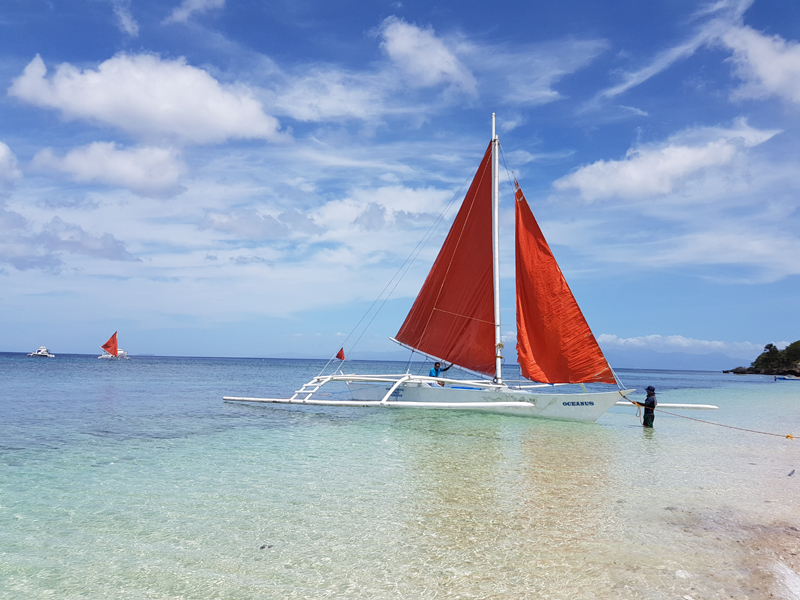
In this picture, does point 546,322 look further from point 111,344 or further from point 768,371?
point 768,371

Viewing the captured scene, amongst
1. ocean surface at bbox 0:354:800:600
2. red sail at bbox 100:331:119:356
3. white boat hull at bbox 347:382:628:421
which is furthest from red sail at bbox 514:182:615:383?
red sail at bbox 100:331:119:356

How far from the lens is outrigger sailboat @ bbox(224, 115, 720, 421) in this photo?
1714 centimetres

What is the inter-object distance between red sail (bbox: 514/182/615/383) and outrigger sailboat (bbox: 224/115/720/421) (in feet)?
0.10

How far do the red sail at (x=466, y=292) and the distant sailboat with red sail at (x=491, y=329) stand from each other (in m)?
0.04

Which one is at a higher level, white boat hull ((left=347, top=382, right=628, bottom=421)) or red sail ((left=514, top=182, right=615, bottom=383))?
red sail ((left=514, top=182, right=615, bottom=383))

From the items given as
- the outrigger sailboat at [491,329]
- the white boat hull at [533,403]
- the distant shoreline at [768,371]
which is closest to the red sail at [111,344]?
the outrigger sailboat at [491,329]

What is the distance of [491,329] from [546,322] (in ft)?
6.62

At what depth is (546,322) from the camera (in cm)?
1755

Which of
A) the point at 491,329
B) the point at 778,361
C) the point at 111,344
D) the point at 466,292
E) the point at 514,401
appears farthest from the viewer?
the point at 778,361

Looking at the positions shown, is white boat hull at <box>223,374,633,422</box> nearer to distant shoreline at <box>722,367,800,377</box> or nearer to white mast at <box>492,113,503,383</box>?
white mast at <box>492,113,503,383</box>

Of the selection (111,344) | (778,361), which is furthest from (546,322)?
(778,361)

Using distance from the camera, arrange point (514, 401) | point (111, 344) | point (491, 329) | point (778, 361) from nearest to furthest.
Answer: point (514, 401), point (491, 329), point (111, 344), point (778, 361)

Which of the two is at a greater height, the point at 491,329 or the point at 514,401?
the point at 491,329

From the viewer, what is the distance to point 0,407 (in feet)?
67.7
